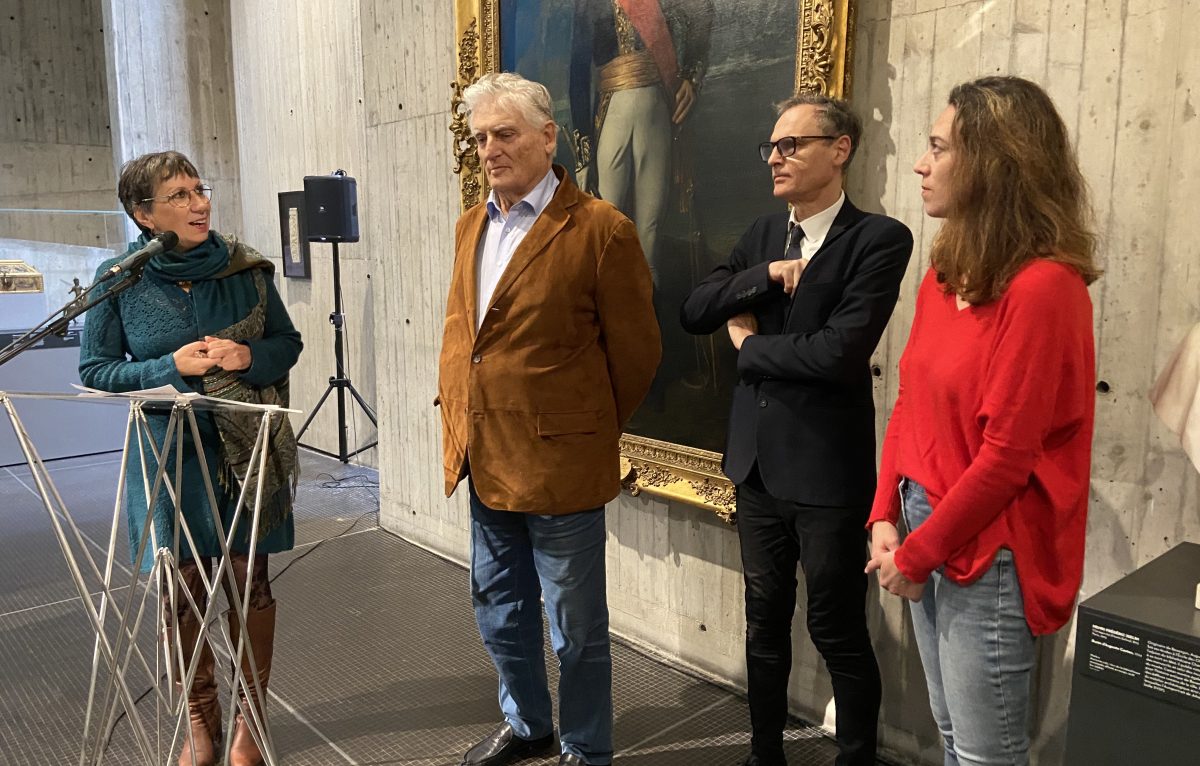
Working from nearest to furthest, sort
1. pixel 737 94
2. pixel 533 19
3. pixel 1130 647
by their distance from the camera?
1. pixel 1130 647
2. pixel 737 94
3. pixel 533 19

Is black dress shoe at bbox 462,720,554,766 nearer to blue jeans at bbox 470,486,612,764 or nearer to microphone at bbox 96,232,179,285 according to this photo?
blue jeans at bbox 470,486,612,764

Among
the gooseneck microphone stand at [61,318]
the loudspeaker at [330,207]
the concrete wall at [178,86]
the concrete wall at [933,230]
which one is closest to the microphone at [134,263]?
the gooseneck microphone stand at [61,318]

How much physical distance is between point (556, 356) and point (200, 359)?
880 mm

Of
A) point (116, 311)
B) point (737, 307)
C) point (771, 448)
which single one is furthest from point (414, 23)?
point (771, 448)

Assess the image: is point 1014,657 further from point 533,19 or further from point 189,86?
point 189,86

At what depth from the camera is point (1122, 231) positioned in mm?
1936

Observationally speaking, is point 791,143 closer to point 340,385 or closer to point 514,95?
point 514,95

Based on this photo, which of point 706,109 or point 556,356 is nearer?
point 556,356

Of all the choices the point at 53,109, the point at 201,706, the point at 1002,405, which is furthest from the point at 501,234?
the point at 53,109

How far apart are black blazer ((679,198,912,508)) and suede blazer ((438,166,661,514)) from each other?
0.26 meters

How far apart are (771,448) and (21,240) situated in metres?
6.60

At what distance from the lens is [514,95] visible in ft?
6.62

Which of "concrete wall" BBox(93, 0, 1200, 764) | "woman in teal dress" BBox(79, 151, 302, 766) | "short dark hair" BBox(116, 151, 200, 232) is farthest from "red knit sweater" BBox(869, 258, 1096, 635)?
"short dark hair" BBox(116, 151, 200, 232)

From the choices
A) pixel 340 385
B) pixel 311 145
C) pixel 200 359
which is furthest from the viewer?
pixel 311 145
